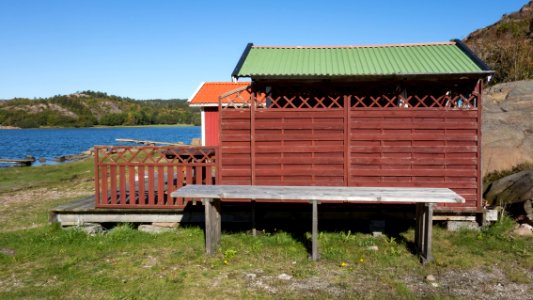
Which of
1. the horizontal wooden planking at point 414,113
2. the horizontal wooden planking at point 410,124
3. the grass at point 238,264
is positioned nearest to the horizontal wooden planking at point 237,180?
the grass at point 238,264

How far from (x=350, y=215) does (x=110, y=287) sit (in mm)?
4974

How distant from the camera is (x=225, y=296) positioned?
5.07 metres

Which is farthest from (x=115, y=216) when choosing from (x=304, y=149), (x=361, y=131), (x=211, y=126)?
(x=211, y=126)

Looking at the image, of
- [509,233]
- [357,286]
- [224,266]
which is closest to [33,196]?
[224,266]

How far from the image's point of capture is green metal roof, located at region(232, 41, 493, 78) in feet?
25.0

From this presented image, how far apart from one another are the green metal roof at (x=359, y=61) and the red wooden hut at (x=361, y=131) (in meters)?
0.04

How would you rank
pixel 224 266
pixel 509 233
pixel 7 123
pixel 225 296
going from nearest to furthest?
pixel 225 296 < pixel 224 266 < pixel 509 233 < pixel 7 123

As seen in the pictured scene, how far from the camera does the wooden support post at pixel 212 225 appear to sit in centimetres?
665

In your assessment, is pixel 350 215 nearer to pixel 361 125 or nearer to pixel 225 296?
pixel 361 125

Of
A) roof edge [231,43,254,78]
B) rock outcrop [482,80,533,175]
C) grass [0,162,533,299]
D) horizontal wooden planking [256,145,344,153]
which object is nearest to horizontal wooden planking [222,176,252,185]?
horizontal wooden planking [256,145,344,153]

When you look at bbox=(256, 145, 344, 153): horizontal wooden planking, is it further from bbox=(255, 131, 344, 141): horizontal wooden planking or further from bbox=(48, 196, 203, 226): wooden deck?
bbox=(48, 196, 203, 226): wooden deck

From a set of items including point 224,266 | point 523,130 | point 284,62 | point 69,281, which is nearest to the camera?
point 69,281

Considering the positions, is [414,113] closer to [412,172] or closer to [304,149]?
[412,172]

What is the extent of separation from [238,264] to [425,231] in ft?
10.7
